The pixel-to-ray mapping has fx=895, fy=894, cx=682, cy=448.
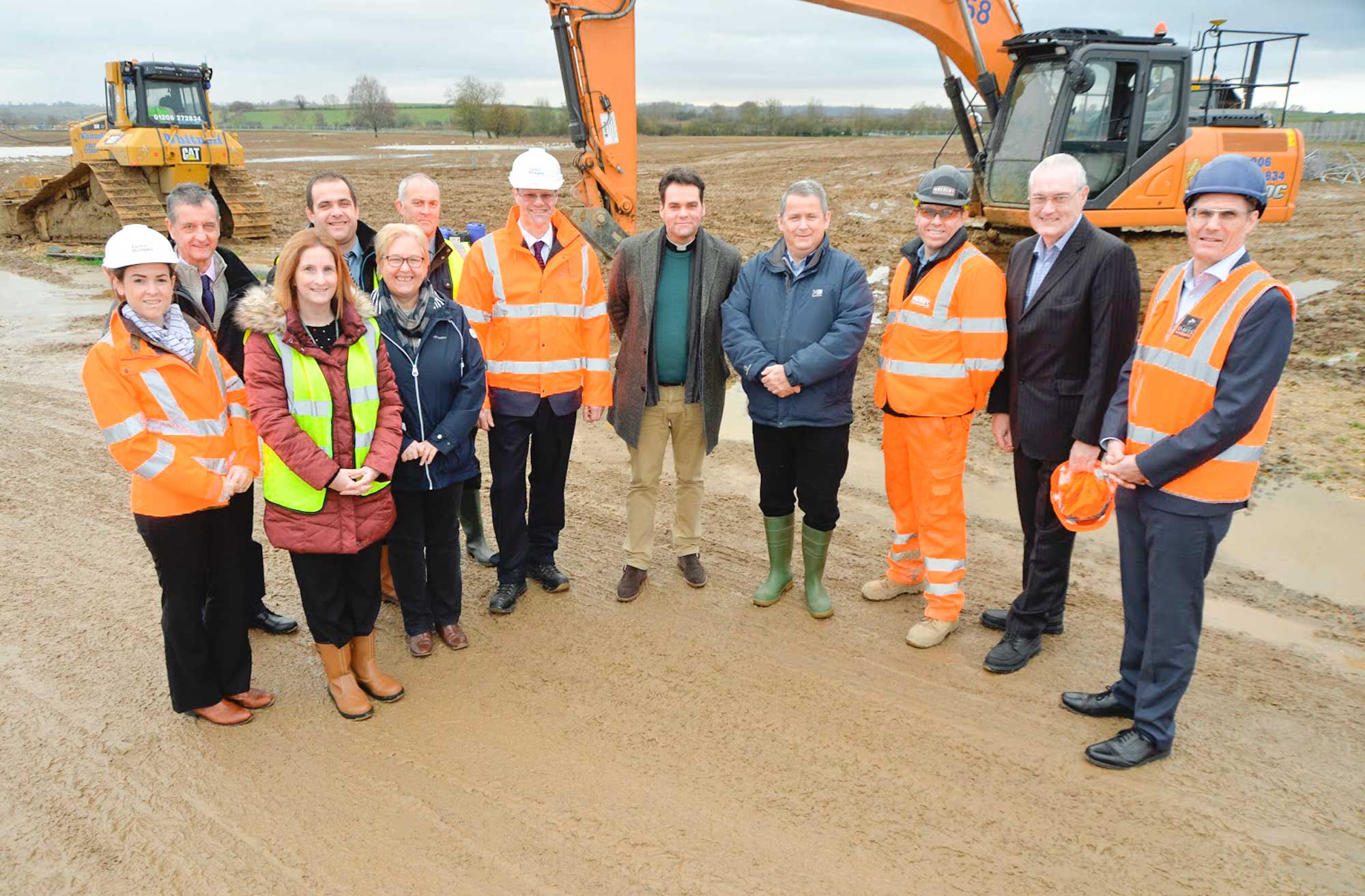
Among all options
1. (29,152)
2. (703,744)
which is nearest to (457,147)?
(29,152)

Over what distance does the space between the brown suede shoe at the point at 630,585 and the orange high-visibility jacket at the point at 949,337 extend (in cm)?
153

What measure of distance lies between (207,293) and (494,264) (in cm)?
118

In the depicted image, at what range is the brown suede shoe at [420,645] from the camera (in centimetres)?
395

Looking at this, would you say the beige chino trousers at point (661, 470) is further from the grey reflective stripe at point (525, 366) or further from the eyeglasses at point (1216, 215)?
the eyeglasses at point (1216, 215)

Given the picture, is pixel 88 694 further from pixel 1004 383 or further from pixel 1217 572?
pixel 1217 572

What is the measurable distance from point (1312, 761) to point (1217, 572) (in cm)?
156

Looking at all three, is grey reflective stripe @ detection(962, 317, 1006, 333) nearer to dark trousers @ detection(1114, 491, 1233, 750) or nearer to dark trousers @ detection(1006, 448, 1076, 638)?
dark trousers @ detection(1006, 448, 1076, 638)

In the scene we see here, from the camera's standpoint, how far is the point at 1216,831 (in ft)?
9.45

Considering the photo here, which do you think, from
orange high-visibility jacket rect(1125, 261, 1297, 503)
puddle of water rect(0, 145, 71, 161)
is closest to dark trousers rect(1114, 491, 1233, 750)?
orange high-visibility jacket rect(1125, 261, 1297, 503)

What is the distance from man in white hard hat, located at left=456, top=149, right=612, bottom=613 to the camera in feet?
13.3

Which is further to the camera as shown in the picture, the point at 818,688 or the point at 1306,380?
the point at 1306,380

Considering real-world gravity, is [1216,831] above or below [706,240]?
below

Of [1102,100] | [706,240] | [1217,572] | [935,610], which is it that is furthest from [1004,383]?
[1102,100]

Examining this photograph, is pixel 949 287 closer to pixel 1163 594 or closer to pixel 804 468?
pixel 804 468
